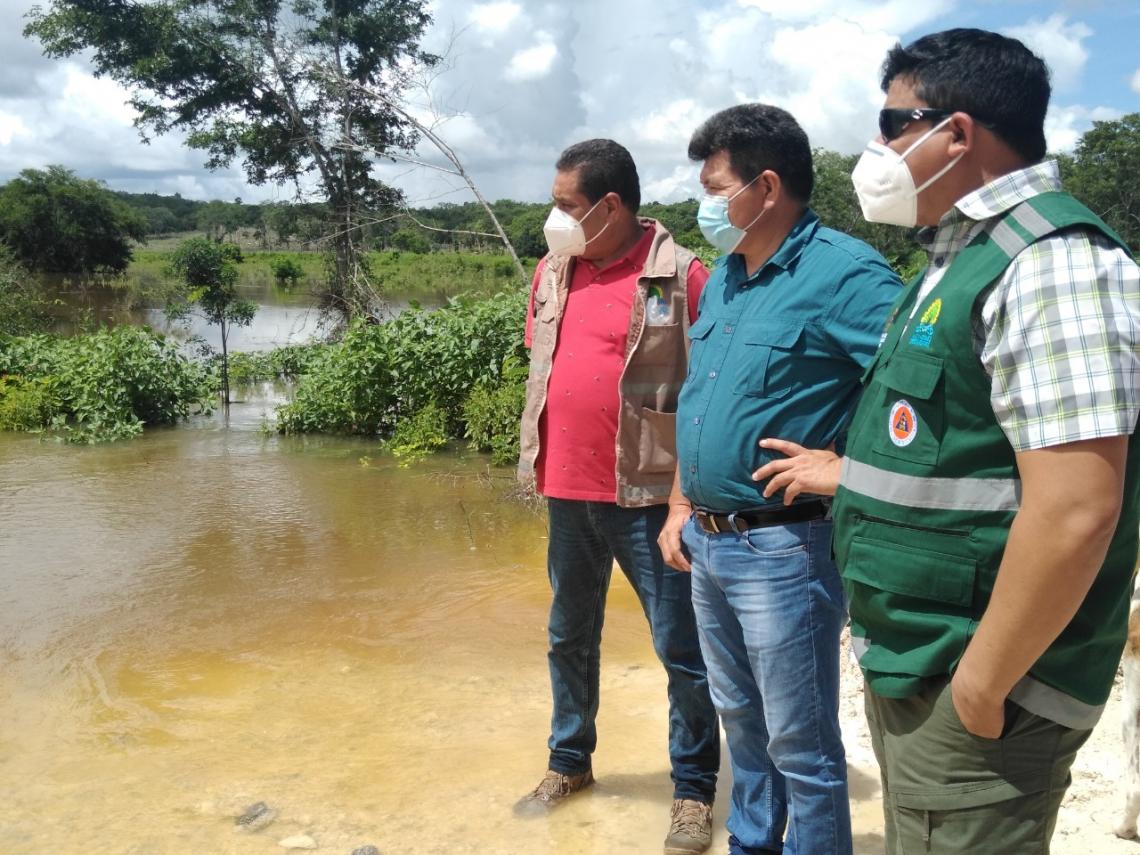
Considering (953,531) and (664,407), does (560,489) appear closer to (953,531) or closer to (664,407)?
(664,407)

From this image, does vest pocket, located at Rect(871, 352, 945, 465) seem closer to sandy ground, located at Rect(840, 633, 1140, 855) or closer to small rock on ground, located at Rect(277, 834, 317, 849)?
sandy ground, located at Rect(840, 633, 1140, 855)

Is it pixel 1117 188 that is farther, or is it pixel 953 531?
pixel 1117 188

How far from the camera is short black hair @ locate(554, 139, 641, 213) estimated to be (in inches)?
121

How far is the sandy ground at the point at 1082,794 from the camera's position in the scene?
2.90m

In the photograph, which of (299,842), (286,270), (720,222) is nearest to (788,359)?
(720,222)

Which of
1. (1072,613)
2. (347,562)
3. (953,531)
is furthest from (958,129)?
(347,562)

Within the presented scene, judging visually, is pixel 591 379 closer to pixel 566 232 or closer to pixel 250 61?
pixel 566 232

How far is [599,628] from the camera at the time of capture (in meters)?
3.26

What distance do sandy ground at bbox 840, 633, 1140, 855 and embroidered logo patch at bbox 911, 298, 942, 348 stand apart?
1.99 metres

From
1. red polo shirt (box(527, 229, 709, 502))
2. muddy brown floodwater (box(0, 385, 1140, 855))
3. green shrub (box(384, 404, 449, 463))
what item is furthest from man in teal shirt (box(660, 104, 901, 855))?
green shrub (box(384, 404, 449, 463))

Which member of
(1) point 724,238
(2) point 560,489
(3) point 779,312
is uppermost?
(1) point 724,238

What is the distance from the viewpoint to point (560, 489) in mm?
3068

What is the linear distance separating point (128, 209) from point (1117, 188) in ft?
145

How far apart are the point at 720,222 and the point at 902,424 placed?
1101 millimetres
